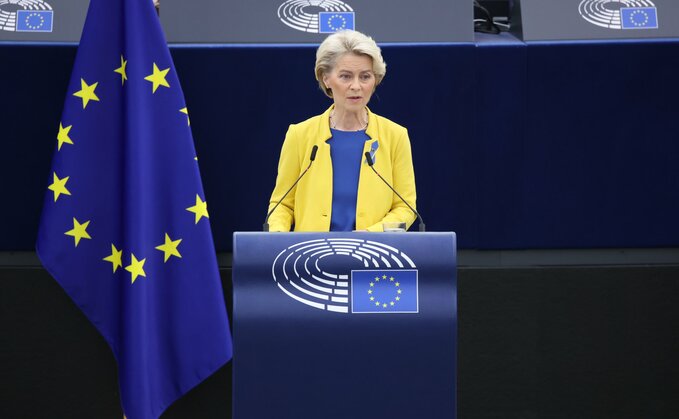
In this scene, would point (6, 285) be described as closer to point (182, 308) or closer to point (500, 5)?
point (182, 308)

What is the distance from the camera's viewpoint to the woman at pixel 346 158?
330cm

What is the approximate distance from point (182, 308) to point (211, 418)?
614 millimetres

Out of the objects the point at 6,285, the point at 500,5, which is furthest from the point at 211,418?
the point at 500,5

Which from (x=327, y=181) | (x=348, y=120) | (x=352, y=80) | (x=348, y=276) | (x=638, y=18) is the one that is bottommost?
(x=348, y=276)

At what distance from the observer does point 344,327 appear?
2871 mm

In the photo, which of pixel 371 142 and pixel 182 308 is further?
pixel 182 308

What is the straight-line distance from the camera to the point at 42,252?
12.8 feet

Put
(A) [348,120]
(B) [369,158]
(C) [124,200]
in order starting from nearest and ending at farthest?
1. (B) [369,158]
2. (A) [348,120]
3. (C) [124,200]

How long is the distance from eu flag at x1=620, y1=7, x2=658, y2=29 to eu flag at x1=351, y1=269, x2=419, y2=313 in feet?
6.04

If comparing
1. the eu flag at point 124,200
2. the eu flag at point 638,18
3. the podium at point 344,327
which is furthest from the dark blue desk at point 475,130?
the podium at point 344,327

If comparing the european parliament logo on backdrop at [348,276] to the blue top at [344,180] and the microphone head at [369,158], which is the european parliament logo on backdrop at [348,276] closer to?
the microphone head at [369,158]

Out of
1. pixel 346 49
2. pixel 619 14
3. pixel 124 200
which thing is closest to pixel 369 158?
pixel 346 49

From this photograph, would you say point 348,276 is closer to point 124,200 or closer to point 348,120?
point 348,120

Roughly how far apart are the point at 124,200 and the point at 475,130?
1396 millimetres
